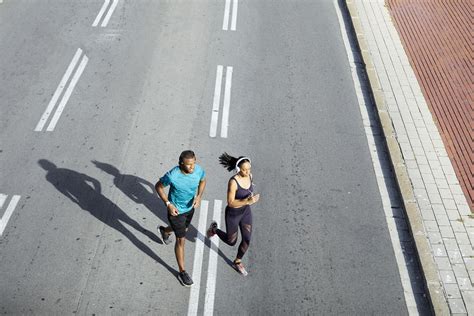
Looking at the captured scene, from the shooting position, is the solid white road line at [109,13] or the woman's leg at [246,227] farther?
the solid white road line at [109,13]

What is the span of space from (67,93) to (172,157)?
314 centimetres

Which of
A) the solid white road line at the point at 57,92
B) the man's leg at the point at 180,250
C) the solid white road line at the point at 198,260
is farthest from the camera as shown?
the solid white road line at the point at 57,92

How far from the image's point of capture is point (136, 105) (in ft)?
36.0

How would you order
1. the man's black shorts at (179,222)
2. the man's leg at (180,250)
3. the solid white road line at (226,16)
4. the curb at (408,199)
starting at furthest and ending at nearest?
the solid white road line at (226,16)
the curb at (408,199)
the man's leg at (180,250)
the man's black shorts at (179,222)

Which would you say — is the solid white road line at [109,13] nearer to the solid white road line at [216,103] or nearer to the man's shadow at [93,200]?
the solid white road line at [216,103]

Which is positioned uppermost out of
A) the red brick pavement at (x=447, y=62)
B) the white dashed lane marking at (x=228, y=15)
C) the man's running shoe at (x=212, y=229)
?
the man's running shoe at (x=212, y=229)

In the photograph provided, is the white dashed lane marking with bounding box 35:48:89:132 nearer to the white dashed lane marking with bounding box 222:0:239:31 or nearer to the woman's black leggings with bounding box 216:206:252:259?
the white dashed lane marking with bounding box 222:0:239:31

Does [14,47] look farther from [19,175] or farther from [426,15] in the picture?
[426,15]

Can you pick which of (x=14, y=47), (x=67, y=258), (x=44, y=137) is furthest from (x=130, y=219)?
(x=14, y=47)

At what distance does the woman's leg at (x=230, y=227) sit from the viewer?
7164mm

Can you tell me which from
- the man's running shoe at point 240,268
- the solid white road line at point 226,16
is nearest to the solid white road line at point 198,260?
the man's running shoe at point 240,268

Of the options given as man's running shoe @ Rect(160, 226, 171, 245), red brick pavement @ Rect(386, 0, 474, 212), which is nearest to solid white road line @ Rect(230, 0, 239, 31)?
red brick pavement @ Rect(386, 0, 474, 212)

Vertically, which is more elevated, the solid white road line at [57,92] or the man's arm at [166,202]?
the man's arm at [166,202]

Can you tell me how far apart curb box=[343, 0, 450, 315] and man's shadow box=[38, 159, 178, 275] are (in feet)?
12.7
